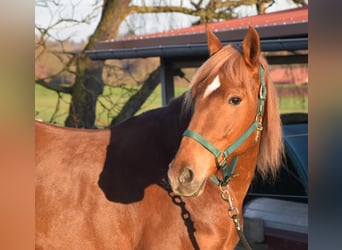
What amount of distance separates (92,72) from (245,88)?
6637mm

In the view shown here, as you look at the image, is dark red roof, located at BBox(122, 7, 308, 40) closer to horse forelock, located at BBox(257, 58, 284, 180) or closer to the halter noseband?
horse forelock, located at BBox(257, 58, 284, 180)

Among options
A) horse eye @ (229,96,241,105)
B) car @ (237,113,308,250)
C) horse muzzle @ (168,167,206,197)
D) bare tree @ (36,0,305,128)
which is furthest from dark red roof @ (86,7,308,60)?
horse muzzle @ (168,167,206,197)

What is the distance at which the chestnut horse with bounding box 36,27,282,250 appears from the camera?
2.20 m

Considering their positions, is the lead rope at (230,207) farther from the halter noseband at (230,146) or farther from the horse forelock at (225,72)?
the horse forelock at (225,72)

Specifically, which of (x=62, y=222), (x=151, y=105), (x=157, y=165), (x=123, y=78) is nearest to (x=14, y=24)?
(x=157, y=165)

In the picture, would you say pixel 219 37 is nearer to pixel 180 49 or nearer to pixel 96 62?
pixel 180 49

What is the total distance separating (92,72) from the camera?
870 cm

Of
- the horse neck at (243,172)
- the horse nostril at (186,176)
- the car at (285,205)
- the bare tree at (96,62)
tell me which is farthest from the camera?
the bare tree at (96,62)

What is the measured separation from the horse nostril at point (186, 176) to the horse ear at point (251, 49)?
61cm

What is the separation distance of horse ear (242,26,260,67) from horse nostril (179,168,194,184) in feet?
1.99

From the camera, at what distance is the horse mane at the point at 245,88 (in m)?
2.29

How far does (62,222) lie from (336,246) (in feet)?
6.34

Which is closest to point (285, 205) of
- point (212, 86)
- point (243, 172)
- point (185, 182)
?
point (243, 172)

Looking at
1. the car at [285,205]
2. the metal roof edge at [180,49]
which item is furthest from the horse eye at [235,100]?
the car at [285,205]
